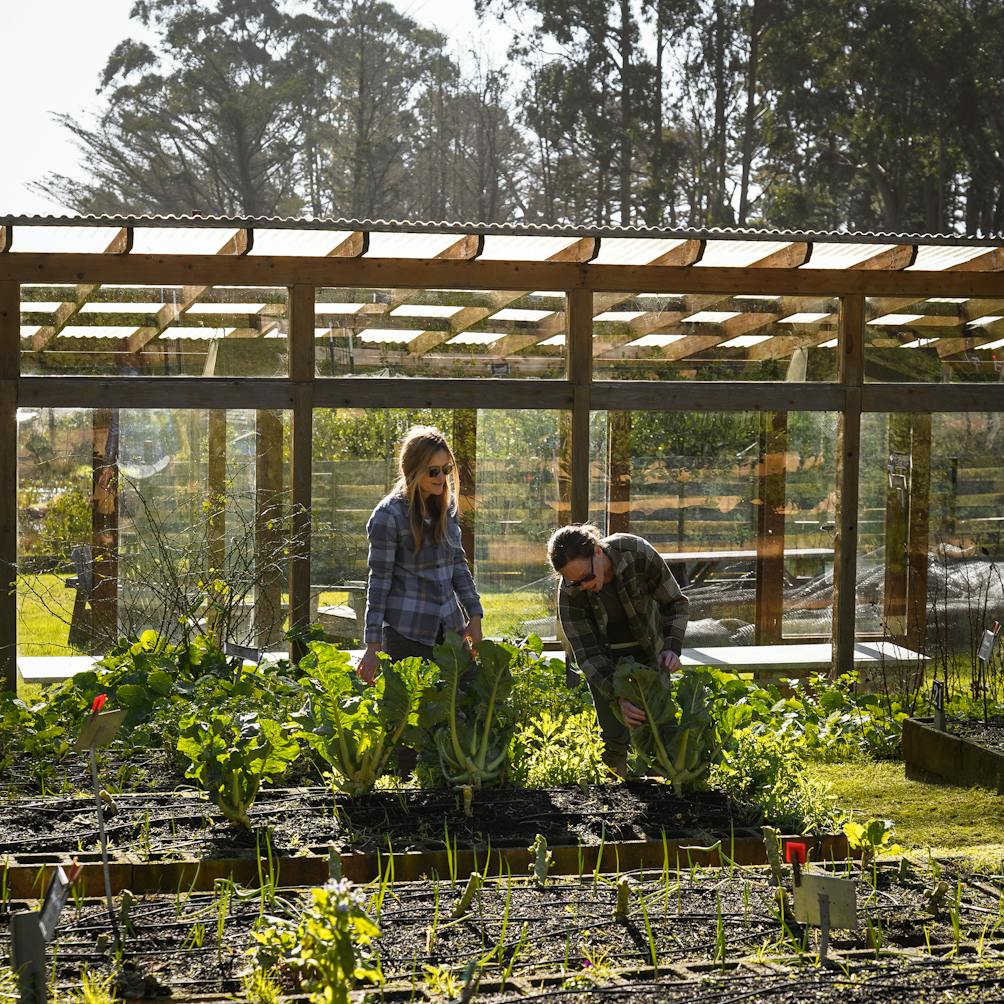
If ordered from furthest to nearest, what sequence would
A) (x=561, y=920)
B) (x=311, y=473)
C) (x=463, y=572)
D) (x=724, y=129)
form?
1. (x=724, y=129)
2. (x=311, y=473)
3. (x=463, y=572)
4. (x=561, y=920)

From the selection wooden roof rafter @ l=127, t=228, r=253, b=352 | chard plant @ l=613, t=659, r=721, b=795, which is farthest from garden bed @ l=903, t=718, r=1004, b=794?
wooden roof rafter @ l=127, t=228, r=253, b=352

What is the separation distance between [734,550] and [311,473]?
256 centimetres

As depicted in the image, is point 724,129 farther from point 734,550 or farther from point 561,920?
point 561,920

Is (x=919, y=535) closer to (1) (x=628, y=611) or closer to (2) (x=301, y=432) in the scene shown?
(2) (x=301, y=432)

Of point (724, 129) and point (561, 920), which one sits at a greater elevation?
point (724, 129)

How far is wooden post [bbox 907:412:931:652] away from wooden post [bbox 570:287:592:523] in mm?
2113

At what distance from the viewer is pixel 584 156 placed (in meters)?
22.4

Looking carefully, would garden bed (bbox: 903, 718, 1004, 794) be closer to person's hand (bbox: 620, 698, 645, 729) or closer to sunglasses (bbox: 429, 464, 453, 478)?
person's hand (bbox: 620, 698, 645, 729)

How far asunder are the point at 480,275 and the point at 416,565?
2.98 m

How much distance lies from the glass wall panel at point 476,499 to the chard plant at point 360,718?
3.20 m

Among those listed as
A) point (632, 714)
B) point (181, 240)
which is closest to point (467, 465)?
point (181, 240)

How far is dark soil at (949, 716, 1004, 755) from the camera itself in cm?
559

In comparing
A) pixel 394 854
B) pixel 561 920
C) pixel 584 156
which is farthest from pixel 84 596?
pixel 584 156

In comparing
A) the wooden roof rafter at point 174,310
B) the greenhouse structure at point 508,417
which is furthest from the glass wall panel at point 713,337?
the wooden roof rafter at point 174,310
